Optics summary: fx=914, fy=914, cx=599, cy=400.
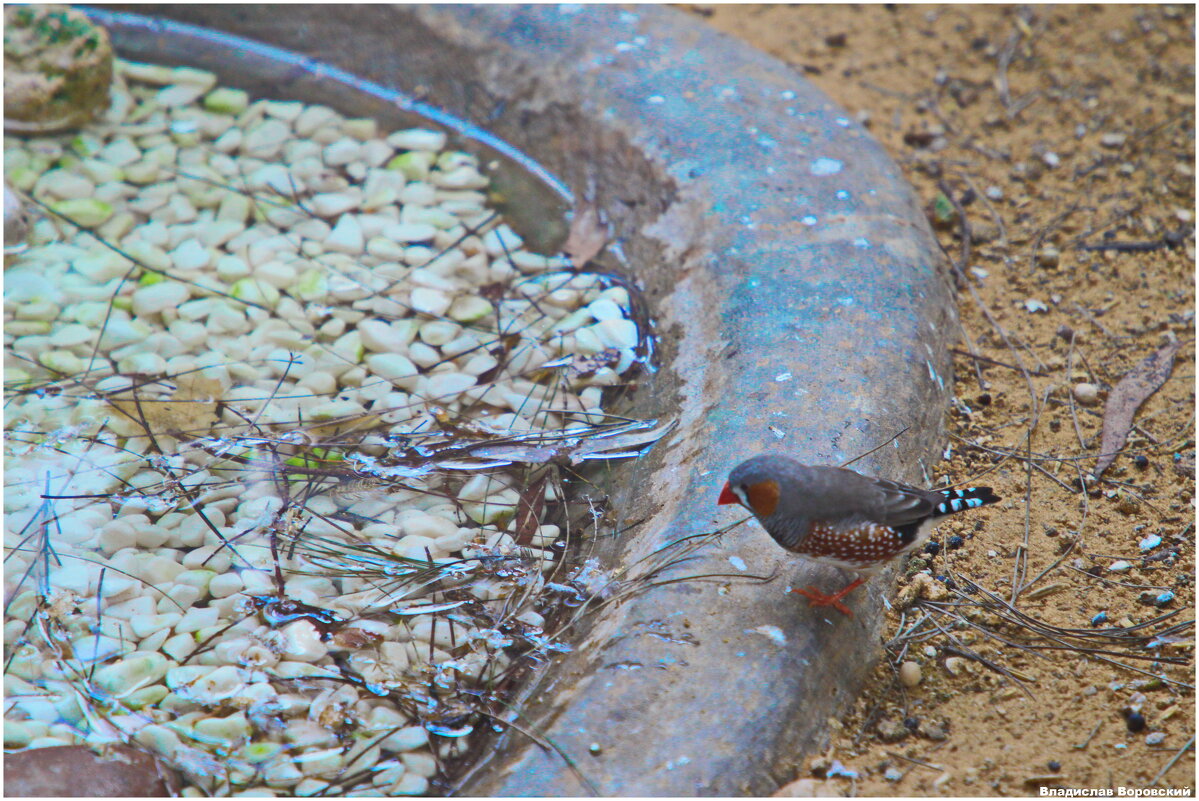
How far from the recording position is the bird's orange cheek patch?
193 centimetres

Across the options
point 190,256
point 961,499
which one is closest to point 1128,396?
point 961,499

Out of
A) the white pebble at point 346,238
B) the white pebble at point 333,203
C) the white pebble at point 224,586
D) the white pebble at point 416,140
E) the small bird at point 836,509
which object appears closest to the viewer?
the small bird at point 836,509

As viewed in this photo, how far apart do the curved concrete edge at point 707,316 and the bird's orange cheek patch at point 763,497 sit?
166 millimetres

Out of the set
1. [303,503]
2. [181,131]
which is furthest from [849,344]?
[181,131]

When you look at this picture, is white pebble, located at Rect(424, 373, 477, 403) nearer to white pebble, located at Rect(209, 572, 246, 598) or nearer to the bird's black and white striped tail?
white pebble, located at Rect(209, 572, 246, 598)

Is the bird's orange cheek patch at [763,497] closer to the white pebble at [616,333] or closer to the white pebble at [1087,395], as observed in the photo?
the white pebble at [616,333]

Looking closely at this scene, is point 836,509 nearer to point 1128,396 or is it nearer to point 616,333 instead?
point 616,333

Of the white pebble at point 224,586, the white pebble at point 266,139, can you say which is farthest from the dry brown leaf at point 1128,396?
the white pebble at point 266,139

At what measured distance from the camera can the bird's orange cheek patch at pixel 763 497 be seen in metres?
1.93

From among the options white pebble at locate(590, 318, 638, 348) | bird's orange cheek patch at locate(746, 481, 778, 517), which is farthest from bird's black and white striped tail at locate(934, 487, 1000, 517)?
white pebble at locate(590, 318, 638, 348)

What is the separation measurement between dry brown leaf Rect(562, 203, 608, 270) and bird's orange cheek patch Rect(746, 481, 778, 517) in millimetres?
1491

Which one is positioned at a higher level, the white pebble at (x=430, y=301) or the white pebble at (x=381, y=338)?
the white pebble at (x=430, y=301)

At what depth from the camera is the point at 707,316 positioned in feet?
8.92

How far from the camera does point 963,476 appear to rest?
246 cm
